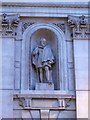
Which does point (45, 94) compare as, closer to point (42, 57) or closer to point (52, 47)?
point (42, 57)

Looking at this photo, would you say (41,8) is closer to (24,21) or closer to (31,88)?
(24,21)

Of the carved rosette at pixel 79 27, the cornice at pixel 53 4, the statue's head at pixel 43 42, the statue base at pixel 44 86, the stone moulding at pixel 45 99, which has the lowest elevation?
the stone moulding at pixel 45 99

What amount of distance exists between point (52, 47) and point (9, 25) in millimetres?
2092

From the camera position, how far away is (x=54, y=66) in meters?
15.4

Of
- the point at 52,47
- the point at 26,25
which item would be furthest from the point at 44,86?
the point at 26,25

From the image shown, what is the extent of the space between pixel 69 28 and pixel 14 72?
10.1 feet

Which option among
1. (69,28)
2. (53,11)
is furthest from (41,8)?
(69,28)

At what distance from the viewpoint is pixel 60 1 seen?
15883 mm

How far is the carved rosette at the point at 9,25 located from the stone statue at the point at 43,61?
4.13ft

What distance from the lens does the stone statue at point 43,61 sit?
1503 centimetres

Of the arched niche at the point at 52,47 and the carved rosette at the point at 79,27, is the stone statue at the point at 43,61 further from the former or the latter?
the carved rosette at the point at 79,27

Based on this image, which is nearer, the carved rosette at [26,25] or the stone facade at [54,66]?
the stone facade at [54,66]

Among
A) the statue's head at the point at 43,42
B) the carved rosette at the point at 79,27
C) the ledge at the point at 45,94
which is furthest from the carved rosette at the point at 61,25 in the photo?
the ledge at the point at 45,94

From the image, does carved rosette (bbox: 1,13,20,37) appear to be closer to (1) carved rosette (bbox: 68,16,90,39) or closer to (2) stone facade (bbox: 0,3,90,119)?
(2) stone facade (bbox: 0,3,90,119)
